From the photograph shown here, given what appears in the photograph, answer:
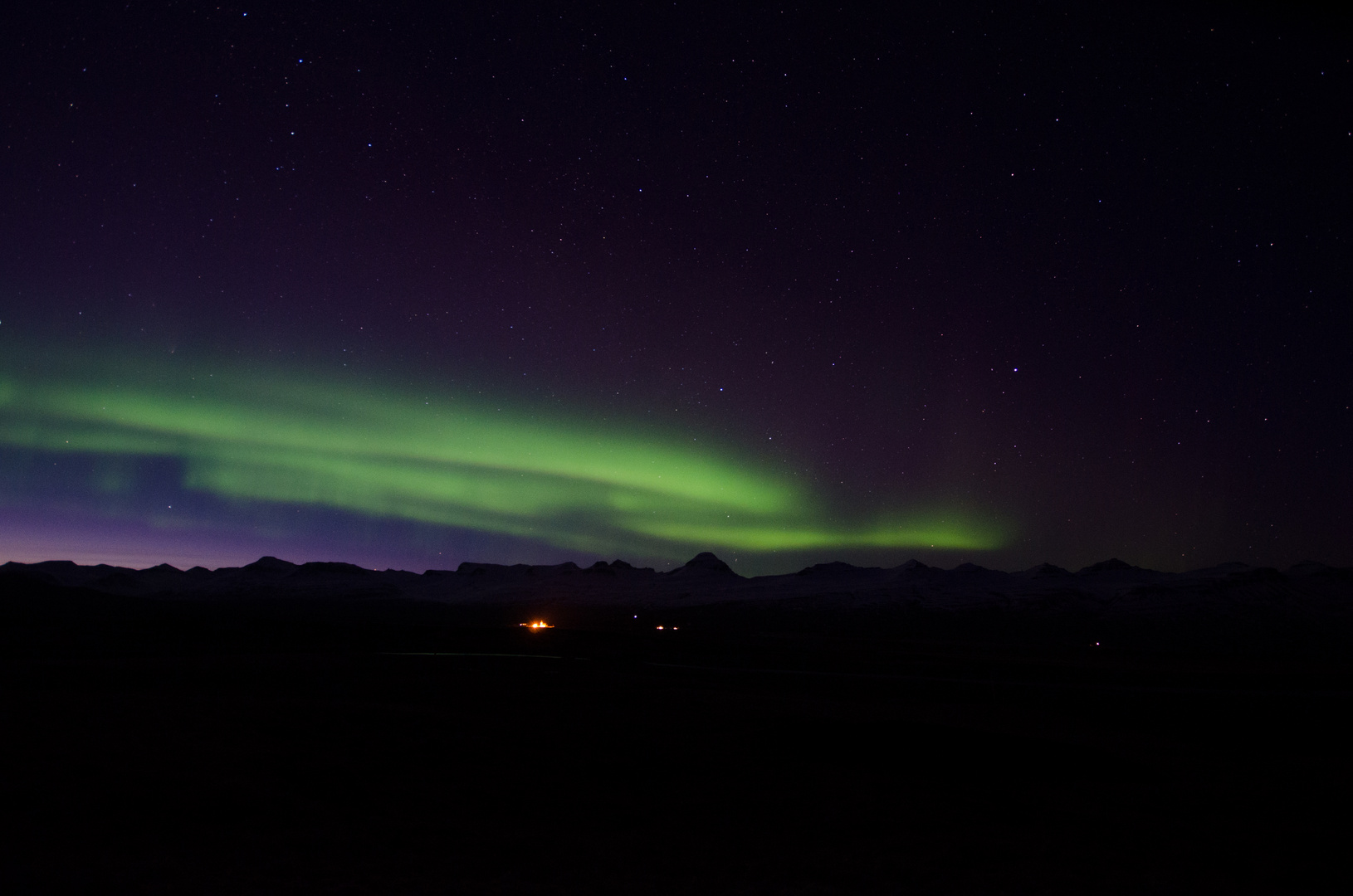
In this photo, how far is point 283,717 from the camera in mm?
17875

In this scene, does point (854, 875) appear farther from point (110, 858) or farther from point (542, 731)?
point (542, 731)

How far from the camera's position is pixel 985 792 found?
45.1 ft

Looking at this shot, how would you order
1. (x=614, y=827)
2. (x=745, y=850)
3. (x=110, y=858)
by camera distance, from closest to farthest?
(x=110, y=858)
(x=745, y=850)
(x=614, y=827)

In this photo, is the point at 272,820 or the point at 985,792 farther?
the point at 985,792

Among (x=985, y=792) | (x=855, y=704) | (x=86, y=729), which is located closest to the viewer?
(x=985, y=792)

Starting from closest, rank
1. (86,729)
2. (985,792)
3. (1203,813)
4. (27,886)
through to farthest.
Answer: (27,886) < (1203,813) < (985,792) < (86,729)

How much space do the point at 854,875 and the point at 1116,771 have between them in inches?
356

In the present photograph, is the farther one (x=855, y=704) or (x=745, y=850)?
(x=855, y=704)

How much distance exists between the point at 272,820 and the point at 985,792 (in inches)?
417

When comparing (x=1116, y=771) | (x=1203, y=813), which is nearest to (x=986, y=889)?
(x=1203, y=813)

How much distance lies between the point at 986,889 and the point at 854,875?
1.37 m

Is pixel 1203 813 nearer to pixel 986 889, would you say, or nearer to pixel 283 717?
pixel 986 889

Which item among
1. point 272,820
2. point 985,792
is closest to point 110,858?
point 272,820

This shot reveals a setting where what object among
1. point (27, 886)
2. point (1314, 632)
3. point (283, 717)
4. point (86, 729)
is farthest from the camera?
point (1314, 632)
